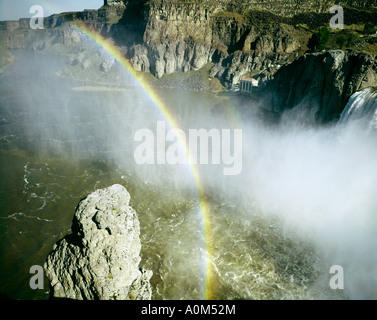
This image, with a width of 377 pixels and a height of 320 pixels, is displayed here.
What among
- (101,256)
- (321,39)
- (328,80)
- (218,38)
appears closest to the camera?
(101,256)

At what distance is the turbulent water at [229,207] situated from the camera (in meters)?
21.4

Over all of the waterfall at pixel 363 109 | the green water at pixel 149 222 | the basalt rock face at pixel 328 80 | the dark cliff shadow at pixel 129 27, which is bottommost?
the green water at pixel 149 222

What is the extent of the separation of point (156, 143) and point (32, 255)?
111 feet

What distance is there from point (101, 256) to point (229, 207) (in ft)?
75.3

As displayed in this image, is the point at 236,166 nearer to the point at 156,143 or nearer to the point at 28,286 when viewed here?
the point at 156,143

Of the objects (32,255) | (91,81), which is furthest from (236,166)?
(91,81)

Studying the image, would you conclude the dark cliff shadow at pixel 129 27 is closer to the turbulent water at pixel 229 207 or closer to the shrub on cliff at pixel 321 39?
the shrub on cliff at pixel 321 39

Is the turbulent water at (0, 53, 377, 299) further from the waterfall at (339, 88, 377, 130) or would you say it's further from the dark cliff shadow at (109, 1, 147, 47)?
the dark cliff shadow at (109, 1, 147, 47)

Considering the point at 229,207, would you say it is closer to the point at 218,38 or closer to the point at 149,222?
the point at 149,222

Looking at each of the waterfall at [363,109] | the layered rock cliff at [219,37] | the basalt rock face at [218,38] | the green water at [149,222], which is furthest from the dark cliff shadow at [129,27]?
the waterfall at [363,109]

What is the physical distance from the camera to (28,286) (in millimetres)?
20000

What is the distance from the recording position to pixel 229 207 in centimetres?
3152

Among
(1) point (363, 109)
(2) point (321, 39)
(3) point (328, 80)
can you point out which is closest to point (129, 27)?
(2) point (321, 39)

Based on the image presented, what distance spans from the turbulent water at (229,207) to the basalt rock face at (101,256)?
1052 cm
